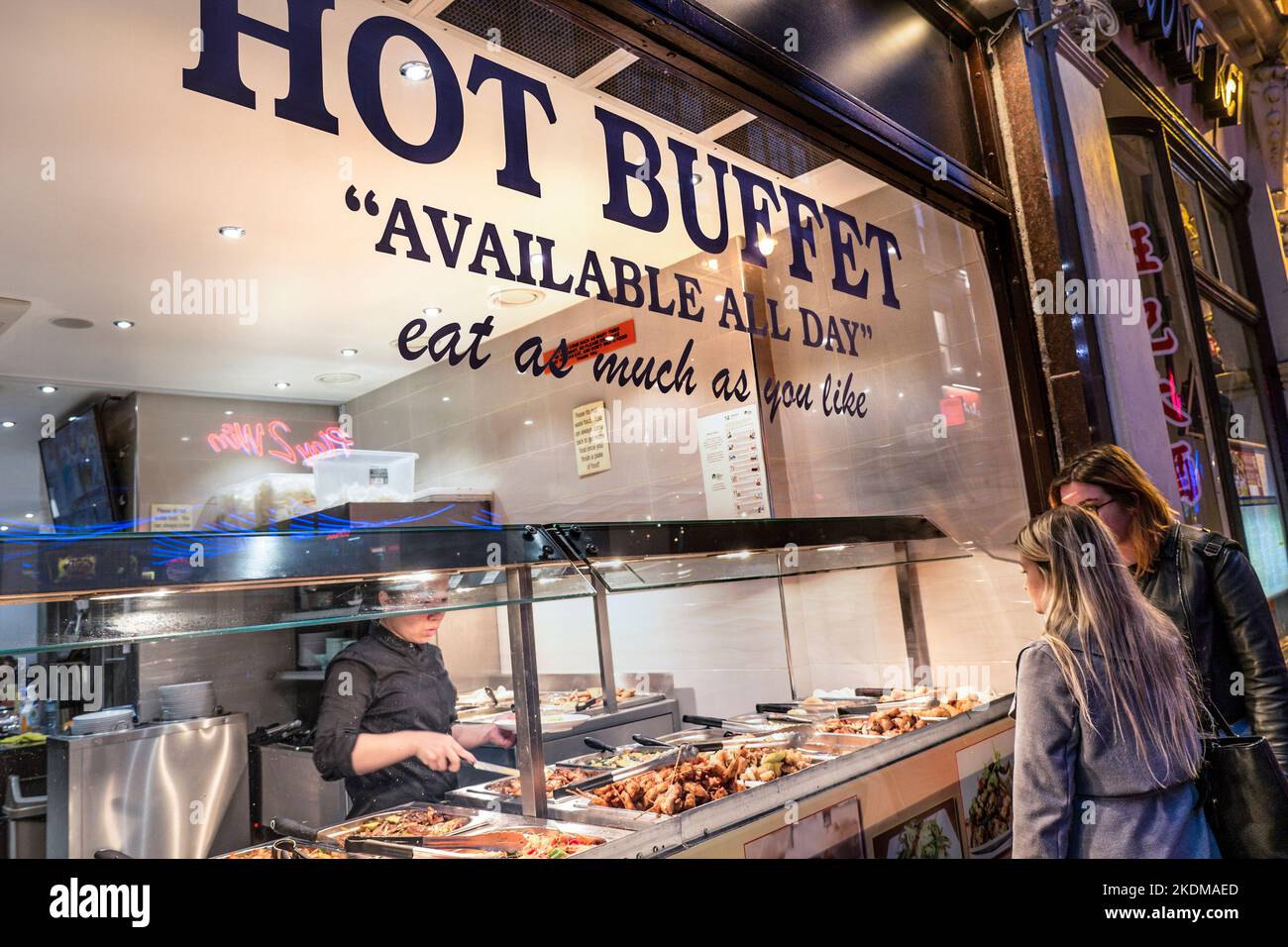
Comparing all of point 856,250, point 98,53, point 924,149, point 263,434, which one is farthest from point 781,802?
point 98,53

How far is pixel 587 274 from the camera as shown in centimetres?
243

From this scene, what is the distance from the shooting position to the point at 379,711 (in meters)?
2.55

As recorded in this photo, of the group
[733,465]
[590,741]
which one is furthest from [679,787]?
[733,465]

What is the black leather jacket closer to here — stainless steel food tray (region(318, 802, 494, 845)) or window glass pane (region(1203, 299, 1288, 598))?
stainless steel food tray (region(318, 802, 494, 845))

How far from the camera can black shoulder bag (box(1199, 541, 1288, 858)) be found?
1.86 m

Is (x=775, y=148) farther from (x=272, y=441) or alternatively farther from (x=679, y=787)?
(x=679, y=787)

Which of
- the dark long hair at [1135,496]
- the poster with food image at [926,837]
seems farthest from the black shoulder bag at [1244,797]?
the poster with food image at [926,837]

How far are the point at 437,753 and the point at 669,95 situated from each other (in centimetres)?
212

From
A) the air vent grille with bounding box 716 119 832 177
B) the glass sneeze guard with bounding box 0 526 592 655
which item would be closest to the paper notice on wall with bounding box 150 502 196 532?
the glass sneeze guard with bounding box 0 526 592 655

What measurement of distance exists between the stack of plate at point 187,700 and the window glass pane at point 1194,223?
5.98m

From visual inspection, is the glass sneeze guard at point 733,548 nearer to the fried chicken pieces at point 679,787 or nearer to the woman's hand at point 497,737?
the fried chicken pieces at point 679,787

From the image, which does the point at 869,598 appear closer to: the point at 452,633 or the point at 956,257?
the point at 956,257

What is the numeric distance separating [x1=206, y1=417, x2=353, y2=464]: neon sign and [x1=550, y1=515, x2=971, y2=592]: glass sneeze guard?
1007 mm

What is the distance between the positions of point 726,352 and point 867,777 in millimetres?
1439
